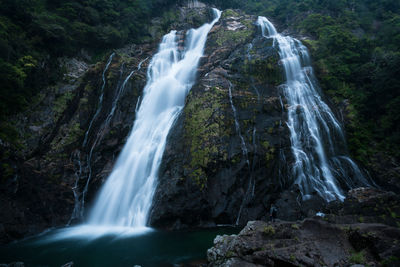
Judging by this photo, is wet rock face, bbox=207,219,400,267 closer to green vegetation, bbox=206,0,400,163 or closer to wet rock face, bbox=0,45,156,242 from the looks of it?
wet rock face, bbox=0,45,156,242

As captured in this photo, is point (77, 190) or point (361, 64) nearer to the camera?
point (77, 190)

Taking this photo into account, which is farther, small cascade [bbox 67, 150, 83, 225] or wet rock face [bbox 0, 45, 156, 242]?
small cascade [bbox 67, 150, 83, 225]

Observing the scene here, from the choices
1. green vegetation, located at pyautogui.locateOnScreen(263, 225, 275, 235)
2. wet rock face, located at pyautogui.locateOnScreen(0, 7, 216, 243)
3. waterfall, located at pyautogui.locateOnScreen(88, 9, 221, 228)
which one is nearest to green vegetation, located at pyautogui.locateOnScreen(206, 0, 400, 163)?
green vegetation, located at pyautogui.locateOnScreen(263, 225, 275, 235)

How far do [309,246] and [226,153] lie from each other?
6.22 meters

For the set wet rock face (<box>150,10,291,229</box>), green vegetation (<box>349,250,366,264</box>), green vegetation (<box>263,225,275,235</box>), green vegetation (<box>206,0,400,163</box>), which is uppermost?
green vegetation (<box>206,0,400,163</box>)

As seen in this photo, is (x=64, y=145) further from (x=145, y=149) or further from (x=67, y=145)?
(x=145, y=149)

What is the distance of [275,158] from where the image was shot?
11.2 m

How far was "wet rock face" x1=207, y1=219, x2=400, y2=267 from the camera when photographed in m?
4.54

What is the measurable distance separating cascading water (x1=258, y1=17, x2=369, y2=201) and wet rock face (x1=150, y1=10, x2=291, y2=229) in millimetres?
823

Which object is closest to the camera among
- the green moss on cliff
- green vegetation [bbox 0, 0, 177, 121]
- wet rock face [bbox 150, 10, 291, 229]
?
wet rock face [bbox 150, 10, 291, 229]

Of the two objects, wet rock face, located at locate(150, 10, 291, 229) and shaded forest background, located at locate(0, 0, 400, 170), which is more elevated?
shaded forest background, located at locate(0, 0, 400, 170)

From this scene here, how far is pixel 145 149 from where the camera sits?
1230 centimetres

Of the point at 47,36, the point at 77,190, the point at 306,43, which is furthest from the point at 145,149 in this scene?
the point at 306,43

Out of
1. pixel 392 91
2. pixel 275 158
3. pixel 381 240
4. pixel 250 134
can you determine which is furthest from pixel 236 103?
pixel 392 91
